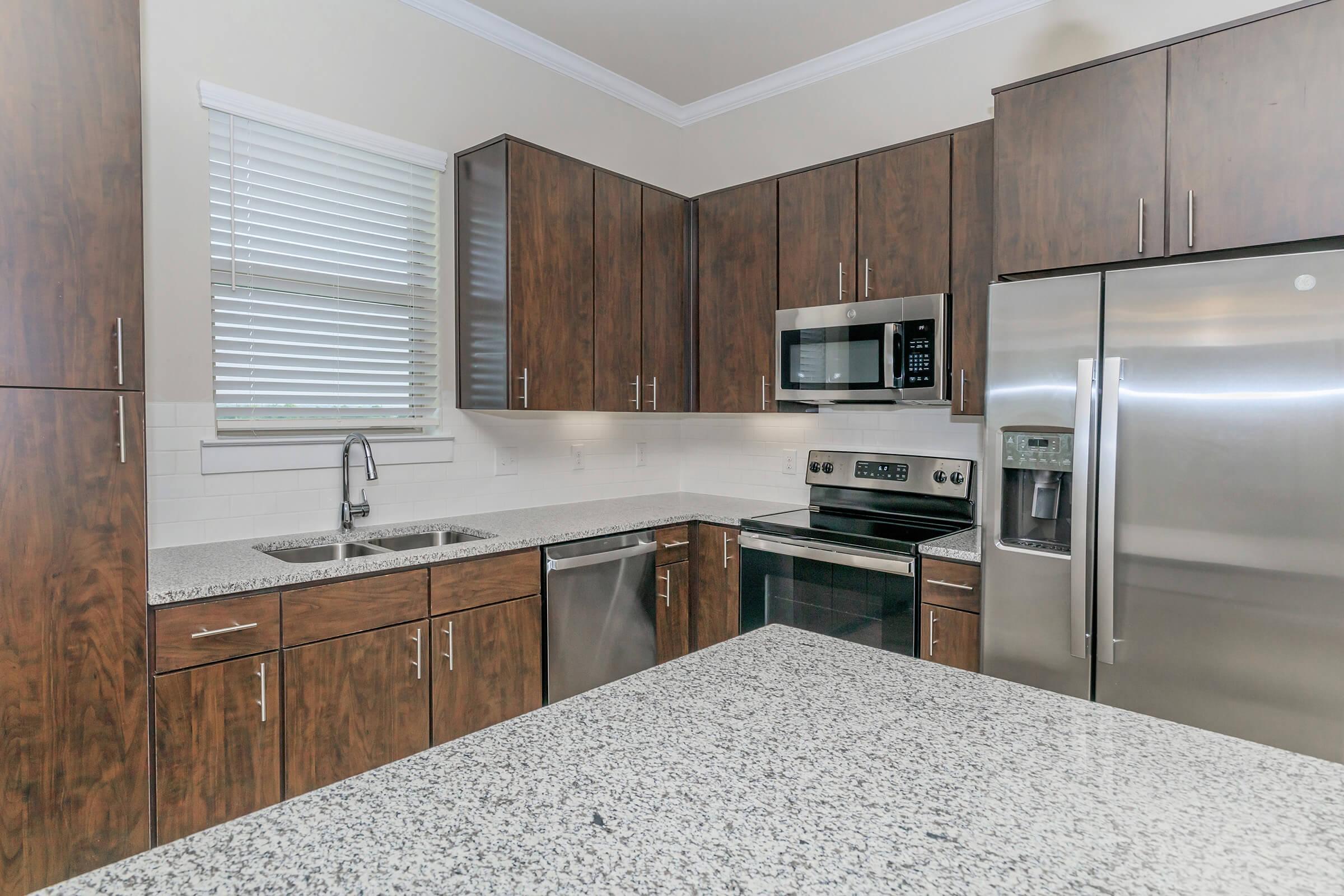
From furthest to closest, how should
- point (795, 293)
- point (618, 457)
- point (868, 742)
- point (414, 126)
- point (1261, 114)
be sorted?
1. point (618, 457)
2. point (795, 293)
3. point (414, 126)
4. point (1261, 114)
5. point (868, 742)

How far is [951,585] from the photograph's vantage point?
2.50 m

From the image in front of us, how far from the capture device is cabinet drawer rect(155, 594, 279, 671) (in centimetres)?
188

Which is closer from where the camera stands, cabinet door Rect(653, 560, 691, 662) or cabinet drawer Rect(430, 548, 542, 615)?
cabinet drawer Rect(430, 548, 542, 615)

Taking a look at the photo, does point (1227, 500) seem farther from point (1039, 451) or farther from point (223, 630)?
point (223, 630)

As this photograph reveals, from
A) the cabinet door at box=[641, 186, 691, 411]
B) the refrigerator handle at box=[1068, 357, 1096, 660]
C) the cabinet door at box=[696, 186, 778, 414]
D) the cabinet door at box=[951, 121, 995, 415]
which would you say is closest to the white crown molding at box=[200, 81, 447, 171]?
the cabinet door at box=[641, 186, 691, 411]

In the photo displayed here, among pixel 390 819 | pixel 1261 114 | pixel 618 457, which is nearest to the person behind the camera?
pixel 390 819

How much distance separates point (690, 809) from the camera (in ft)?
2.75

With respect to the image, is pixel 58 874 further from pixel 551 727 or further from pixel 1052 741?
pixel 1052 741

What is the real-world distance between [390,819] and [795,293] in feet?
9.29

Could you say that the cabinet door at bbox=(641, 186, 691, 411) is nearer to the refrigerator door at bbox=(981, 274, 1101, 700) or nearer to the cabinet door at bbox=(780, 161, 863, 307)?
the cabinet door at bbox=(780, 161, 863, 307)

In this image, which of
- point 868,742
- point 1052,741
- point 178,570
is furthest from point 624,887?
point 178,570

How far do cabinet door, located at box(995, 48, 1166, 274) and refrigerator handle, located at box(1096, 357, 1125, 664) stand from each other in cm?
42

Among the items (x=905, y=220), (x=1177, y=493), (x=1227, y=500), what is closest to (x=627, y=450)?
(x=905, y=220)

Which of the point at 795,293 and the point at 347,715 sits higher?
the point at 795,293
